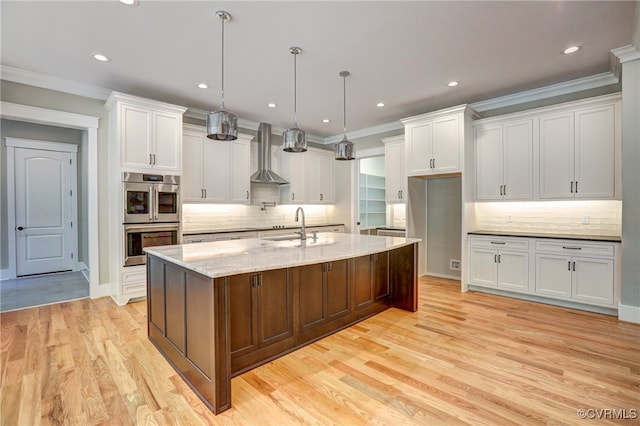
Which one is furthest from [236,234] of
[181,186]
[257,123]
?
[257,123]

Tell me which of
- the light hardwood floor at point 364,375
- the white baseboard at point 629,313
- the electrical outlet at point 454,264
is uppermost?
the electrical outlet at point 454,264

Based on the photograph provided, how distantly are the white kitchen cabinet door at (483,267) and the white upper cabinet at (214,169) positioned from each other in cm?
398

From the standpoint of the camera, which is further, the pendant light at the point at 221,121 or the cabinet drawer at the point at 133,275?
the cabinet drawer at the point at 133,275

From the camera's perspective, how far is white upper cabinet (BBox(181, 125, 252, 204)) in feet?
16.2

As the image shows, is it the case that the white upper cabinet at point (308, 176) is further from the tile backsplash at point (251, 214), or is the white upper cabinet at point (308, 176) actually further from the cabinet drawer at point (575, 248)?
the cabinet drawer at point (575, 248)

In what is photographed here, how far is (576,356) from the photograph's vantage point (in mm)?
2643

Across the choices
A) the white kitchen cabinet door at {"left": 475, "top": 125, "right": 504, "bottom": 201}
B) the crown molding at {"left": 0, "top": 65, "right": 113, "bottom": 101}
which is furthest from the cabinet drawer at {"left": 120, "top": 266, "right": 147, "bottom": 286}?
the white kitchen cabinet door at {"left": 475, "top": 125, "right": 504, "bottom": 201}

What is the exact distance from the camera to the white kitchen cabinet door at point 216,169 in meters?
5.15

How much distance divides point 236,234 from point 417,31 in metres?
3.92

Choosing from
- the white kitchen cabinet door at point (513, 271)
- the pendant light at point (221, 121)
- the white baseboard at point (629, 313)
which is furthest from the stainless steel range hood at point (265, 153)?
the white baseboard at point (629, 313)

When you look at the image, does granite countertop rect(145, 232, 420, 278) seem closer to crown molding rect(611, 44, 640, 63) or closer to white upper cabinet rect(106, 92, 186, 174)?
white upper cabinet rect(106, 92, 186, 174)

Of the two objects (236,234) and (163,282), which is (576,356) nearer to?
(163,282)

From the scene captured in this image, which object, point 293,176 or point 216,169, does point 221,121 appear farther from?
point 293,176

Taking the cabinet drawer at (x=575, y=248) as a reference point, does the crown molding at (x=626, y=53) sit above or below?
above
